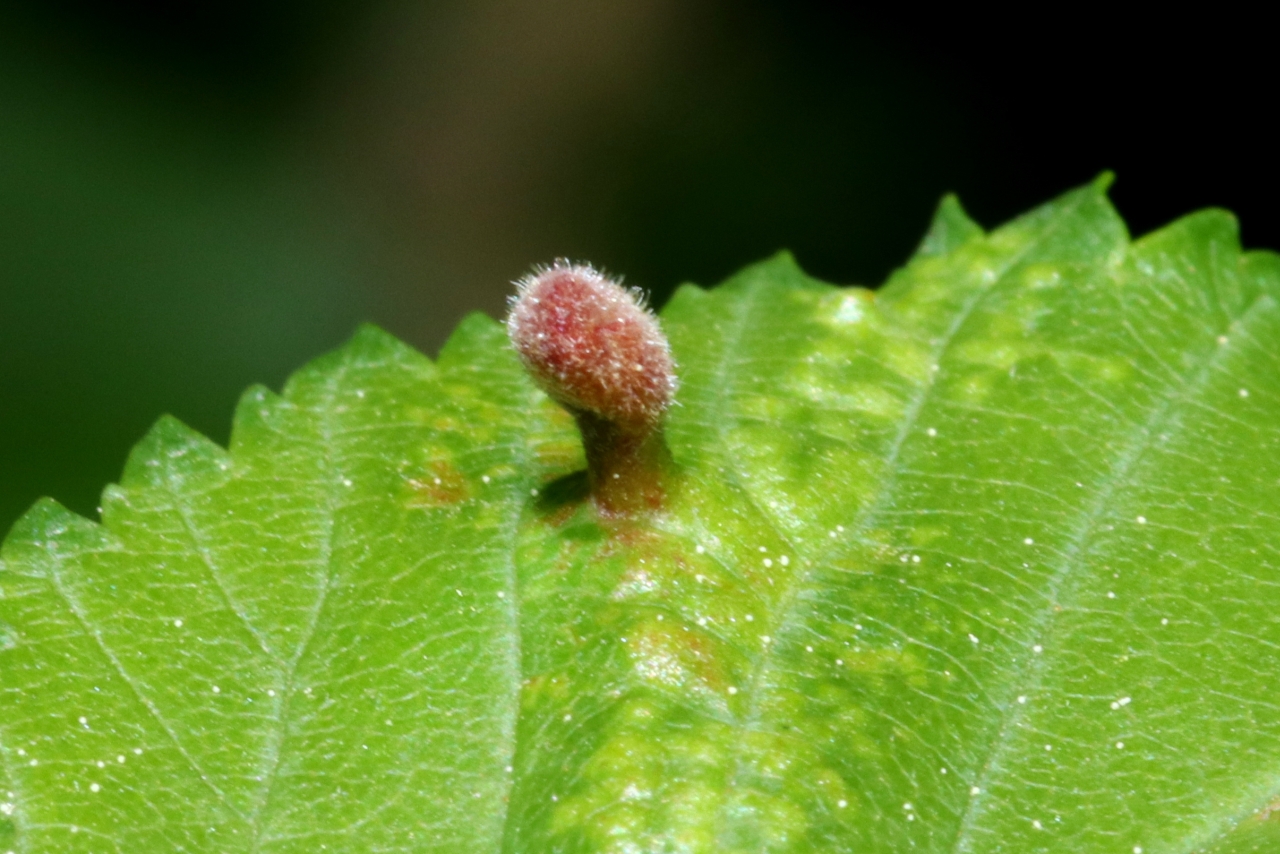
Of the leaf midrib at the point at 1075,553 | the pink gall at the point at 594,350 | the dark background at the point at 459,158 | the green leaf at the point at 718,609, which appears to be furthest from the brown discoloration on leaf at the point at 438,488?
the dark background at the point at 459,158

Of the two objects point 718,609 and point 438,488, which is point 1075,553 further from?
point 438,488

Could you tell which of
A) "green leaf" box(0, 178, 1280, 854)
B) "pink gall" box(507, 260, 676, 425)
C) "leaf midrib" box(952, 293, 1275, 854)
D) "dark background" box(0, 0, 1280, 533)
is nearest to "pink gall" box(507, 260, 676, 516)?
"pink gall" box(507, 260, 676, 425)

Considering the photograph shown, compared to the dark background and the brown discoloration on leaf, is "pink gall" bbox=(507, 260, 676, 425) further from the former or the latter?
the dark background

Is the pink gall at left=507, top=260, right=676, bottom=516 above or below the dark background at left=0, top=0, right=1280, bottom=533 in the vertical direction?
below

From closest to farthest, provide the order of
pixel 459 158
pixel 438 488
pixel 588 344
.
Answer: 1. pixel 588 344
2. pixel 438 488
3. pixel 459 158

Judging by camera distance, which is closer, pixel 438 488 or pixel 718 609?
pixel 718 609

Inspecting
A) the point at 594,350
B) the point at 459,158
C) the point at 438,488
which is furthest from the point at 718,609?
the point at 459,158

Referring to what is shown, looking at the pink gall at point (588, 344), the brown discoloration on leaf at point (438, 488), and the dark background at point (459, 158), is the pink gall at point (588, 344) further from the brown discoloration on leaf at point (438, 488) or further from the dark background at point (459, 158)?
the dark background at point (459, 158)
